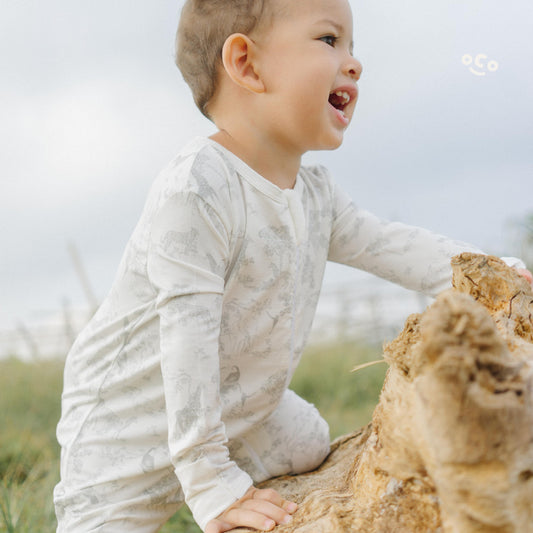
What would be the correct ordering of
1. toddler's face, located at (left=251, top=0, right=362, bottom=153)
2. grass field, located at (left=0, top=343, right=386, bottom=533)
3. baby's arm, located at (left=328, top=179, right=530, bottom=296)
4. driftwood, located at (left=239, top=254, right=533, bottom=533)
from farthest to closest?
1. grass field, located at (left=0, top=343, right=386, bottom=533)
2. baby's arm, located at (left=328, top=179, right=530, bottom=296)
3. toddler's face, located at (left=251, top=0, right=362, bottom=153)
4. driftwood, located at (left=239, top=254, right=533, bottom=533)

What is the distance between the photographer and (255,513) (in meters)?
1.26

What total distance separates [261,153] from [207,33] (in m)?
0.34

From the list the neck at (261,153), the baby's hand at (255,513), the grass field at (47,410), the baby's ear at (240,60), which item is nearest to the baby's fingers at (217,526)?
the baby's hand at (255,513)

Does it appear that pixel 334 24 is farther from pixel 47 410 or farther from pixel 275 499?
pixel 47 410

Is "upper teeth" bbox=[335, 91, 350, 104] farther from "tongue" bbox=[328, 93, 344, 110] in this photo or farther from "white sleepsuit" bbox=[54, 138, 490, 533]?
"white sleepsuit" bbox=[54, 138, 490, 533]

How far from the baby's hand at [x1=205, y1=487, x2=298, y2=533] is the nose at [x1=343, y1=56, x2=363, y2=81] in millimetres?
1000

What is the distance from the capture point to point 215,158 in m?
1.53

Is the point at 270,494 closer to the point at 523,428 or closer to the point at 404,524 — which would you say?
the point at 404,524

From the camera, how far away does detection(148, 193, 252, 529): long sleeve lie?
4.30ft

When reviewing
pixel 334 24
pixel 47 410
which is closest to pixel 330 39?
pixel 334 24

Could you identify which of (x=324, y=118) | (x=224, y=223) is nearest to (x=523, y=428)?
(x=224, y=223)

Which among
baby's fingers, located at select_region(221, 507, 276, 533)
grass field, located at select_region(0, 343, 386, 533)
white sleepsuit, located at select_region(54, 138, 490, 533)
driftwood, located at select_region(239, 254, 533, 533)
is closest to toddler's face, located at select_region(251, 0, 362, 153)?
white sleepsuit, located at select_region(54, 138, 490, 533)

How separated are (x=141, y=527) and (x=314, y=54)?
1.24 m

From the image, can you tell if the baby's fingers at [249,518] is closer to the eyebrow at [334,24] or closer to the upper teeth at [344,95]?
the upper teeth at [344,95]
